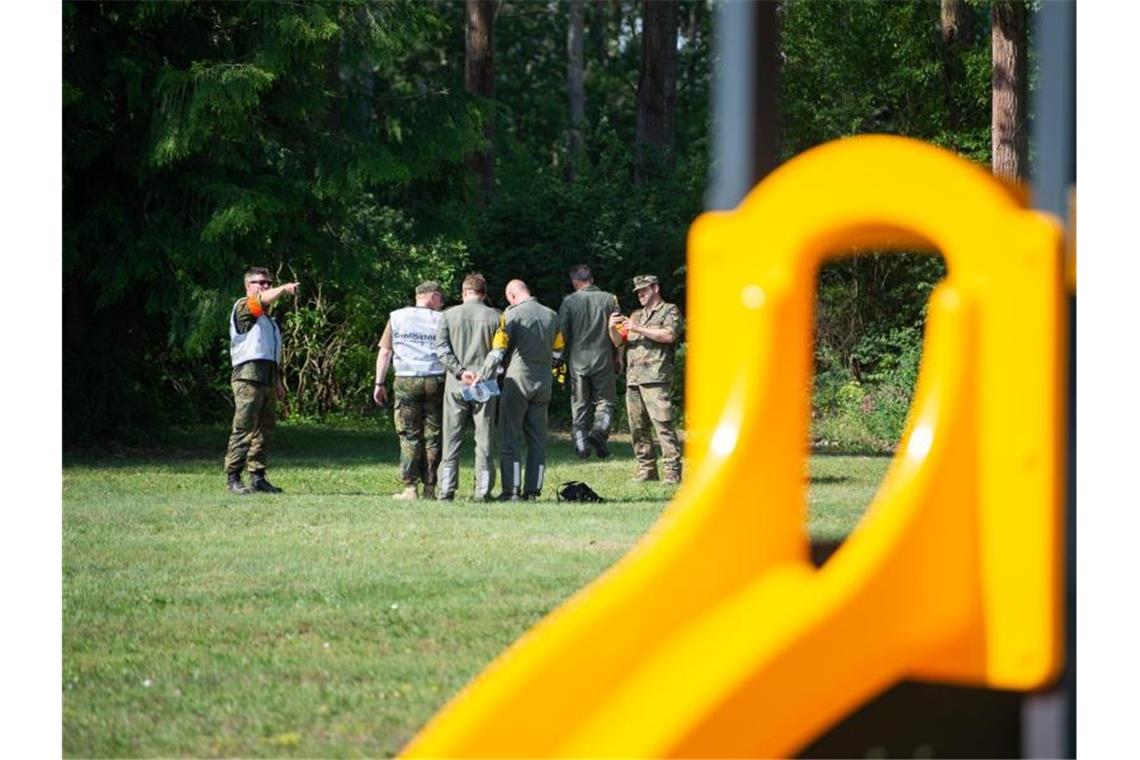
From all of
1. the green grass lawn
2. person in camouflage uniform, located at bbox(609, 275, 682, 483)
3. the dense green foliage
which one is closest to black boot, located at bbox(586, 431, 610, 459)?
the green grass lawn

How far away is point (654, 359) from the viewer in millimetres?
13883

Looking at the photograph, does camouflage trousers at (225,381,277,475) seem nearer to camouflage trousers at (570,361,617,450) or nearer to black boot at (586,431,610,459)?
camouflage trousers at (570,361,617,450)

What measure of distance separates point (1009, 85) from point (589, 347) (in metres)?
8.35

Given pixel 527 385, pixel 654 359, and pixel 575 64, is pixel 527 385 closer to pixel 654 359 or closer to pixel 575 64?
pixel 654 359

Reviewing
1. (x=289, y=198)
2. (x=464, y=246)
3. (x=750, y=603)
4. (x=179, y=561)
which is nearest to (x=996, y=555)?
(x=750, y=603)

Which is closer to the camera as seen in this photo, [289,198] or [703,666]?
[703,666]

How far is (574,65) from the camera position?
37.2 m

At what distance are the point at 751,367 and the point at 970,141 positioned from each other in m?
22.6

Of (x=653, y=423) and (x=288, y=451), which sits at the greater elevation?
(x=653, y=423)

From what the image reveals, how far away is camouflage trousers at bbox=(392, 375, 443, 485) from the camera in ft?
40.9

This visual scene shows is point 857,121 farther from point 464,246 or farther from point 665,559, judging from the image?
point 665,559

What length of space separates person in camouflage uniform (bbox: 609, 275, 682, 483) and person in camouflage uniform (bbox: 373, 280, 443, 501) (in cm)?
188

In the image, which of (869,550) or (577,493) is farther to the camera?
(577,493)

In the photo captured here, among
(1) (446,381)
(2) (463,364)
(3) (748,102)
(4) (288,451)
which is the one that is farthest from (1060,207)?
(4) (288,451)
